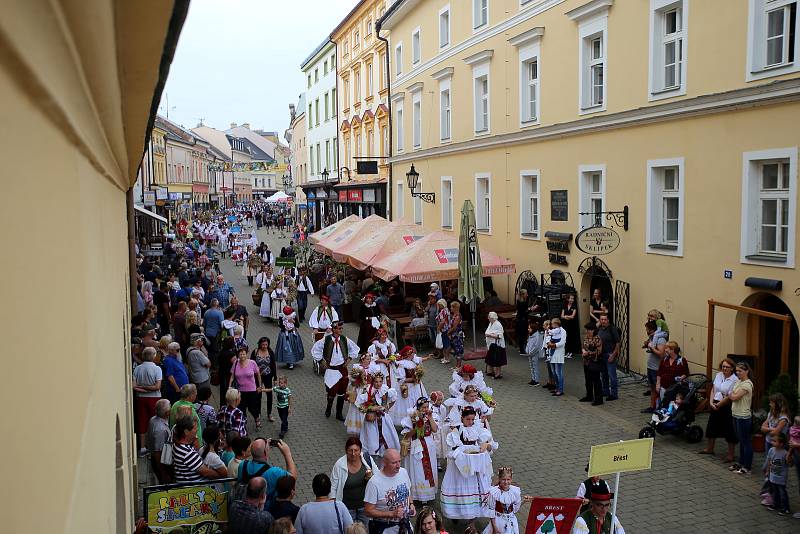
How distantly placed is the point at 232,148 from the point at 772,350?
117274 millimetres

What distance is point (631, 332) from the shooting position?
16.0 metres

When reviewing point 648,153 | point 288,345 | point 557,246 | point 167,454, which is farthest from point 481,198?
point 167,454

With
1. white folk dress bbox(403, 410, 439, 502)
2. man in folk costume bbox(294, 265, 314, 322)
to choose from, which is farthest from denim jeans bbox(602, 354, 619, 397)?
man in folk costume bbox(294, 265, 314, 322)

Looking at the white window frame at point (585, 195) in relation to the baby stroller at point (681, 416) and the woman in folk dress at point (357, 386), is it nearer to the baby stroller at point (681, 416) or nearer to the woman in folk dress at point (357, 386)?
the baby stroller at point (681, 416)

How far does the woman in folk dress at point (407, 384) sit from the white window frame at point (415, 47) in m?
20.7

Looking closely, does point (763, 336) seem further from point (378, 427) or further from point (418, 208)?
point (418, 208)

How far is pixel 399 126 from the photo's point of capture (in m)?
33.4

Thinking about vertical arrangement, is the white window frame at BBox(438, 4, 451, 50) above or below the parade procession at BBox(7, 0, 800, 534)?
above

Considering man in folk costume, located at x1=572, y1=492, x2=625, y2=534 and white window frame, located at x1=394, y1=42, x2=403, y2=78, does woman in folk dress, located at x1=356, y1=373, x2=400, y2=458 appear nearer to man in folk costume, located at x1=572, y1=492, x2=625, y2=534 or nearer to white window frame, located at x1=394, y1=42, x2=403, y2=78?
man in folk costume, located at x1=572, y1=492, x2=625, y2=534

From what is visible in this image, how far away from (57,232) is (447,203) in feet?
86.8

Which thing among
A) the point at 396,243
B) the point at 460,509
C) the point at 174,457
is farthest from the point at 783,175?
the point at 396,243

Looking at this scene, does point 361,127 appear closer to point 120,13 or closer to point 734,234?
point 734,234

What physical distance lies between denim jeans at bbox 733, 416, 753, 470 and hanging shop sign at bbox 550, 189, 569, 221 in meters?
8.88

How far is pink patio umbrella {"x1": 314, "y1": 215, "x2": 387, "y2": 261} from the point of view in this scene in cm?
2514
